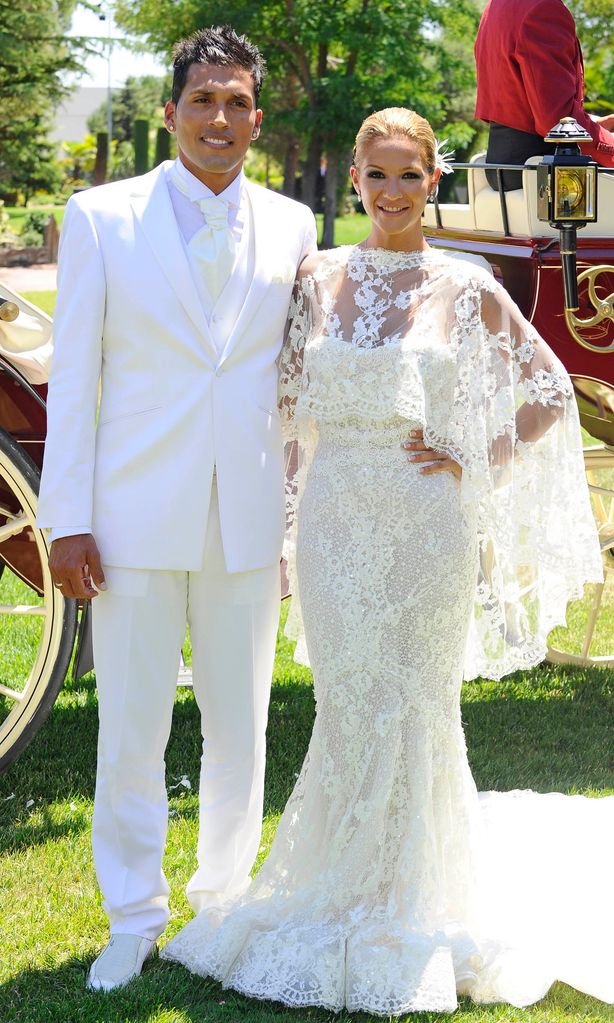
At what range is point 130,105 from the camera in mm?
58938

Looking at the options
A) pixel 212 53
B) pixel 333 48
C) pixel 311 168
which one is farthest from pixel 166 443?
pixel 333 48

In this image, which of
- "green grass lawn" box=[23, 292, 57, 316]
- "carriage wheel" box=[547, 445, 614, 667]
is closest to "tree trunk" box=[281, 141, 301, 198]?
"green grass lawn" box=[23, 292, 57, 316]

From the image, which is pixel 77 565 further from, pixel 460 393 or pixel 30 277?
pixel 30 277

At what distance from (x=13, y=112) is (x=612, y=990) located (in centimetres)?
2804

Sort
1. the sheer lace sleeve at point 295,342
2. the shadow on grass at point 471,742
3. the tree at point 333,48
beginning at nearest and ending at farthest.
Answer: the sheer lace sleeve at point 295,342
the shadow on grass at point 471,742
the tree at point 333,48

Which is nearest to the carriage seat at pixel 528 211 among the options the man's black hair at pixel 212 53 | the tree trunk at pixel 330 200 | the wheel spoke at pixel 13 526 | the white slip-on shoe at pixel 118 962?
the man's black hair at pixel 212 53

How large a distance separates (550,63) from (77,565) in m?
2.39

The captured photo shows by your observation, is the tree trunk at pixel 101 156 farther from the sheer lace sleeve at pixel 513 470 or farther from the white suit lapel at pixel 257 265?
the sheer lace sleeve at pixel 513 470

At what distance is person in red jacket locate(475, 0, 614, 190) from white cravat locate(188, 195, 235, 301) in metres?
1.72

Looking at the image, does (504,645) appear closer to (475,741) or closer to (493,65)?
(475,741)

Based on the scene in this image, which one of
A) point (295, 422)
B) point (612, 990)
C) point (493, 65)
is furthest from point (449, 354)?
point (493, 65)

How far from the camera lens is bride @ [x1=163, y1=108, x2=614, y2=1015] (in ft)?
9.30

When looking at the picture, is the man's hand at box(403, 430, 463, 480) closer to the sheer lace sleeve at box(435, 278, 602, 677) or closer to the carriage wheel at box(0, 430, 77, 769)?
the sheer lace sleeve at box(435, 278, 602, 677)

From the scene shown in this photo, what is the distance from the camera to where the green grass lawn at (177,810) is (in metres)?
2.82
